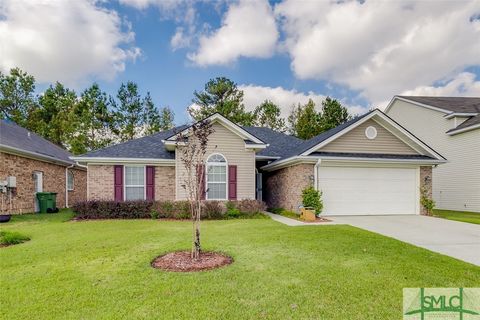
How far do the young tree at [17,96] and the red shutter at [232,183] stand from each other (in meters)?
27.2

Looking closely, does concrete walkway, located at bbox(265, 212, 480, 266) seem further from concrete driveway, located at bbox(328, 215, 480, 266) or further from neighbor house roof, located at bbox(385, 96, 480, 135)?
neighbor house roof, located at bbox(385, 96, 480, 135)

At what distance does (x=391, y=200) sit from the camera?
44.9 ft

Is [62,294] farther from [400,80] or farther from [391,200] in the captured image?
[400,80]

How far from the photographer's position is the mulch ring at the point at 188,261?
18.1ft

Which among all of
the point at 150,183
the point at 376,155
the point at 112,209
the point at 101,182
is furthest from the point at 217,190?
the point at 376,155

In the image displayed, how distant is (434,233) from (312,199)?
4.53m

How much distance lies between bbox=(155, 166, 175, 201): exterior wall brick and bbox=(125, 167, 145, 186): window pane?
72cm

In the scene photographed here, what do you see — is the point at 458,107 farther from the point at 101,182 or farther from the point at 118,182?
the point at 101,182

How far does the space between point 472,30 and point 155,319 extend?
18.9 m

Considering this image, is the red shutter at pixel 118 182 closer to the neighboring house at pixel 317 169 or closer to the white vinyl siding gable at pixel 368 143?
the neighboring house at pixel 317 169

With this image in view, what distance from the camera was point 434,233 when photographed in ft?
29.7

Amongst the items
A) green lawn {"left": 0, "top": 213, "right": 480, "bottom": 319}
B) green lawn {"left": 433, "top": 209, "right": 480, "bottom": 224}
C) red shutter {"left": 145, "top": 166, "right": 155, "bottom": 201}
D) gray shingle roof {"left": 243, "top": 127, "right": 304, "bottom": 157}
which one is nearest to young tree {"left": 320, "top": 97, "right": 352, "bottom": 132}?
gray shingle roof {"left": 243, "top": 127, "right": 304, "bottom": 157}

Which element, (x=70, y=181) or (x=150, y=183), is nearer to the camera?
(x=150, y=183)

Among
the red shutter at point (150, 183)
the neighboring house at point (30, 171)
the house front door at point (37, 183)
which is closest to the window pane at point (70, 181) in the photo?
the neighboring house at point (30, 171)
